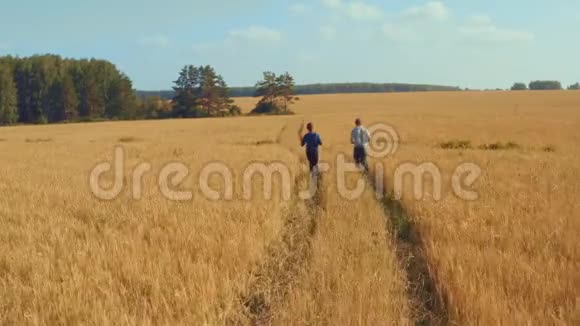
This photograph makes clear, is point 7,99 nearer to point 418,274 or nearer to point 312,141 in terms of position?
point 312,141

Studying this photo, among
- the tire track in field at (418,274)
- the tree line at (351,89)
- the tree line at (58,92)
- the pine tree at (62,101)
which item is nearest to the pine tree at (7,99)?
the tree line at (58,92)

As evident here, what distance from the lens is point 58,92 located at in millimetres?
78750

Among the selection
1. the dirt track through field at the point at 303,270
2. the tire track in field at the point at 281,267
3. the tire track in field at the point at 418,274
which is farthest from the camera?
the tire track in field at the point at 281,267

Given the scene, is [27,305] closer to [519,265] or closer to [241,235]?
[241,235]

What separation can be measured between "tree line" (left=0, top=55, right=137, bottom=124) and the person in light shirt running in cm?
7862

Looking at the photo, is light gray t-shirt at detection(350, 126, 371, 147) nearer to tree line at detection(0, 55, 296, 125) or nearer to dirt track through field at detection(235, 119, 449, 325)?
dirt track through field at detection(235, 119, 449, 325)

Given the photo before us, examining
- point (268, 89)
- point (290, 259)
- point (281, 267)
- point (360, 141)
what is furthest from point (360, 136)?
point (268, 89)

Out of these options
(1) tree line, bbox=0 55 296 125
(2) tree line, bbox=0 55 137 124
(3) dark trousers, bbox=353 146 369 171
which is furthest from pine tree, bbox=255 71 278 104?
(3) dark trousers, bbox=353 146 369 171

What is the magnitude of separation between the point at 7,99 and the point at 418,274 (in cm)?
8753

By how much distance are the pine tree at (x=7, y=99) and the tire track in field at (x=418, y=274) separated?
85033 mm

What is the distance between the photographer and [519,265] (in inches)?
164

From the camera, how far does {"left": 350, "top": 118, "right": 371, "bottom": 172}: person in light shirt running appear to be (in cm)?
1191

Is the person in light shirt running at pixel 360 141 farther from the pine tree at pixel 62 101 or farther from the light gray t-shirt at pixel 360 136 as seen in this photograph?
the pine tree at pixel 62 101

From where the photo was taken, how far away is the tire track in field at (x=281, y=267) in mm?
3791
